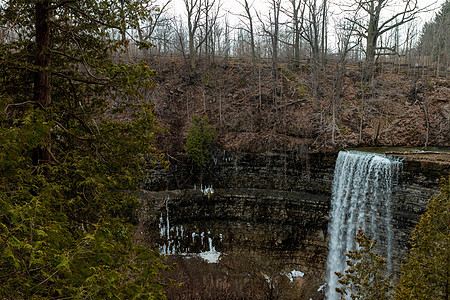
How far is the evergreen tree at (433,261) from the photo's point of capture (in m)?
5.37

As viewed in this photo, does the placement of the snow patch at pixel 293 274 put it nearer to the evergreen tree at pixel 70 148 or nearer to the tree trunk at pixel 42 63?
the evergreen tree at pixel 70 148

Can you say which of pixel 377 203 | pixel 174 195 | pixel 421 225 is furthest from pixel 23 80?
pixel 377 203

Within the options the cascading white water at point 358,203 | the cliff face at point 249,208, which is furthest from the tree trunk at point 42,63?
the cliff face at point 249,208

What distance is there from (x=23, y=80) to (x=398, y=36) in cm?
4228

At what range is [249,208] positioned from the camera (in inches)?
695

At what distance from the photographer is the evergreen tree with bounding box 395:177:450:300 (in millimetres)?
5367

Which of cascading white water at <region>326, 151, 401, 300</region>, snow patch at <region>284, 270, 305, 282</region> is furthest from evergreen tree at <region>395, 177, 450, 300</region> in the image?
snow patch at <region>284, 270, 305, 282</region>

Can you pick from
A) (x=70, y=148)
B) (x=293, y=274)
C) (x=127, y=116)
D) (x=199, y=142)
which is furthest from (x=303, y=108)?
(x=70, y=148)

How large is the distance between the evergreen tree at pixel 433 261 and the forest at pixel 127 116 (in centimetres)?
56

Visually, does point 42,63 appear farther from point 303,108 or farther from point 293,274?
point 303,108

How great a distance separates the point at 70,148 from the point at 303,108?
17363mm

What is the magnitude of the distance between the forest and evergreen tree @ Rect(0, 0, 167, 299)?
0.03 meters

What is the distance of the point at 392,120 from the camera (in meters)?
17.6

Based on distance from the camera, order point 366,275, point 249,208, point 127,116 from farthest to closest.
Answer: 1. point 127,116
2. point 249,208
3. point 366,275
